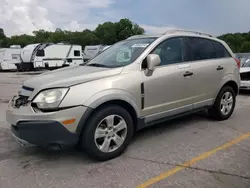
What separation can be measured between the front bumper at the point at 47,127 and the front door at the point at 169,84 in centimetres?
113

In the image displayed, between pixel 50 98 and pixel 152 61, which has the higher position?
pixel 152 61

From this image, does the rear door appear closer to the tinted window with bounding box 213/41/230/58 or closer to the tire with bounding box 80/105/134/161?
the tinted window with bounding box 213/41/230/58

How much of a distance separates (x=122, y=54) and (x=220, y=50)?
7.24ft

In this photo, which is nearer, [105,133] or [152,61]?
[105,133]

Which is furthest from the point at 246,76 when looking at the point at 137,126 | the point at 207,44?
the point at 137,126

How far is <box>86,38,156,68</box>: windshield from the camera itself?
4.00 meters

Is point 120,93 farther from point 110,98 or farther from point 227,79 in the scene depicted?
point 227,79

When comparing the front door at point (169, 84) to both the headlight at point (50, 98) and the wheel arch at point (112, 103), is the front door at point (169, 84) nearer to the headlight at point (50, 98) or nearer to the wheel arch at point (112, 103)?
the wheel arch at point (112, 103)

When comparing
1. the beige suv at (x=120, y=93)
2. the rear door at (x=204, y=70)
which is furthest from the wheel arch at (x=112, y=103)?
the rear door at (x=204, y=70)

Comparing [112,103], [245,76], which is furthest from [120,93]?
[245,76]

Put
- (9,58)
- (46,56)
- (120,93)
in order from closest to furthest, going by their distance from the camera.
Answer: (120,93), (46,56), (9,58)

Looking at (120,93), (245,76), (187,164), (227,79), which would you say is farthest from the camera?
(245,76)

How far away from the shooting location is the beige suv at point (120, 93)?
3.18 meters

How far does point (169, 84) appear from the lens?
13.6 feet
